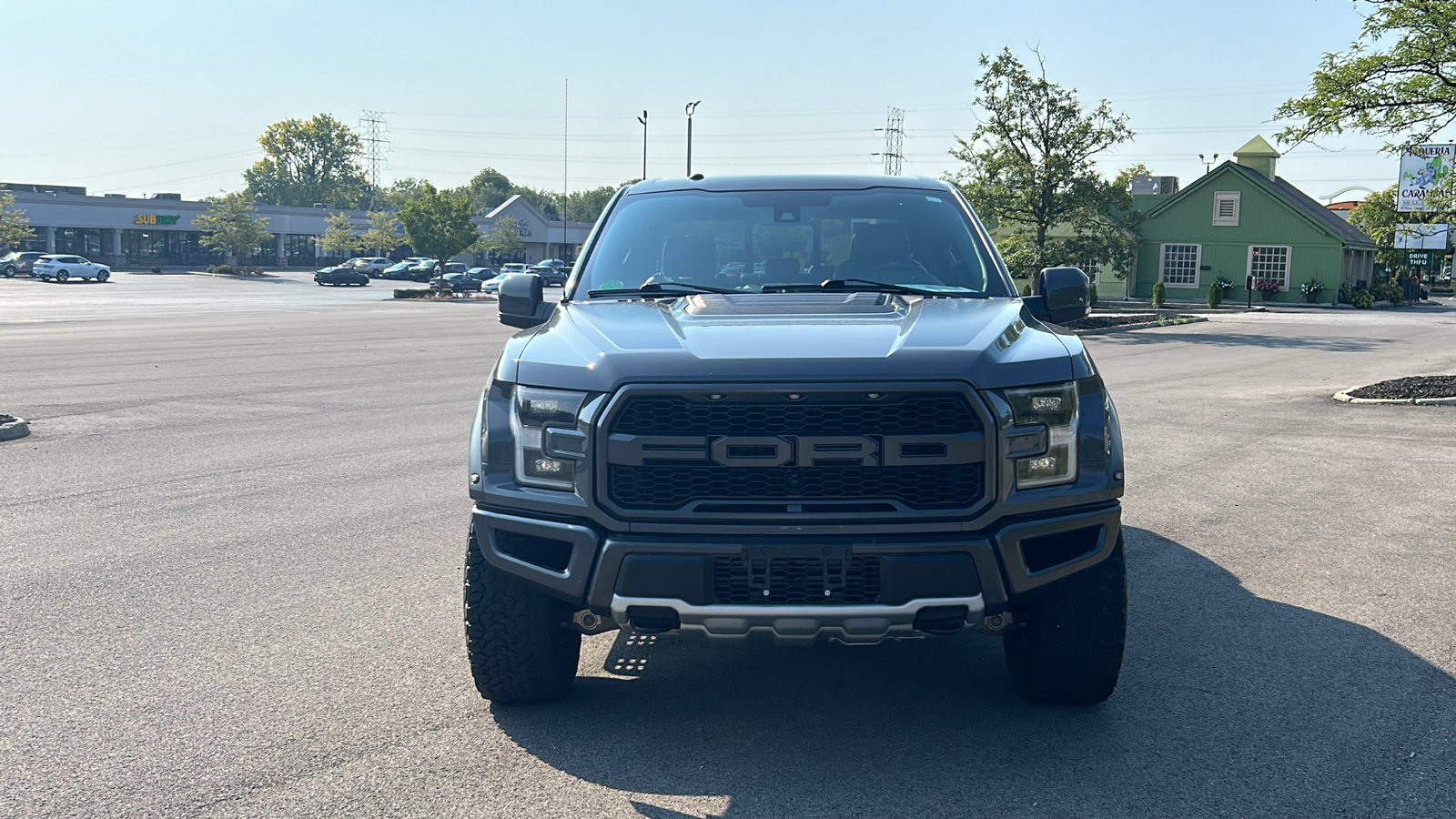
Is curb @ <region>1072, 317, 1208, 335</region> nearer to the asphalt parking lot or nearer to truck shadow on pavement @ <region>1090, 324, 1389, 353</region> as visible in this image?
truck shadow on pavement @ <region>1090, 324, 1389, 353</region>

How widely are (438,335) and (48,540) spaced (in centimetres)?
2157

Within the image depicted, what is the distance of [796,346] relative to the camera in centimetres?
381

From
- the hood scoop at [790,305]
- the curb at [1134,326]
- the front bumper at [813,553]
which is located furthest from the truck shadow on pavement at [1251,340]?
the front bumper at [813,553]

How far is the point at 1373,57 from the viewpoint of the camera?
53.1ft

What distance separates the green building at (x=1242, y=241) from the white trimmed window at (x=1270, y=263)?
0.04 meters

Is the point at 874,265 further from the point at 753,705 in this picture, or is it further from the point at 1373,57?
the point at 1373,57

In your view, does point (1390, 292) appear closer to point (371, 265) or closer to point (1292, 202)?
point (1292, 202)

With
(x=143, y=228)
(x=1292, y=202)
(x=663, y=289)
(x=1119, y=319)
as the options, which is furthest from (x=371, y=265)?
(x=663, y=289)

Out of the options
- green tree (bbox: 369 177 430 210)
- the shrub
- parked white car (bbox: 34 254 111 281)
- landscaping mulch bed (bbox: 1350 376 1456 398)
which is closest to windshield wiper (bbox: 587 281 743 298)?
landscaping mulch bed (bbox: 1350 376 1456 398)

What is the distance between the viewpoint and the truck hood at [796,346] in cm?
368

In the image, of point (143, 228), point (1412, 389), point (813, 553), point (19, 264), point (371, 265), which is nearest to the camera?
point (813, 553)

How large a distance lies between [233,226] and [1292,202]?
66356mm

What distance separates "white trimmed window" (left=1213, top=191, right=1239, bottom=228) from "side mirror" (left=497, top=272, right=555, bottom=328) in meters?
58.3

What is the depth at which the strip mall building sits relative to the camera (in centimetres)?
8138
